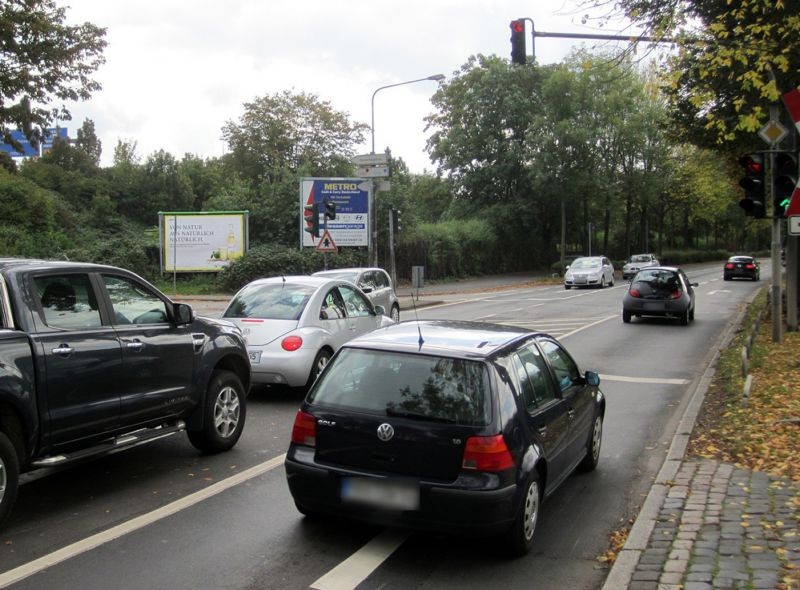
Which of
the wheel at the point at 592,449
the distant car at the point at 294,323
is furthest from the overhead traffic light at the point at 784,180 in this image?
the wheel at the point at 592,449

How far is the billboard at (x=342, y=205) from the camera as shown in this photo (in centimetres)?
3488

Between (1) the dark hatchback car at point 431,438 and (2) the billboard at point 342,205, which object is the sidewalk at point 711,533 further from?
(2) the billboard at point 342,205

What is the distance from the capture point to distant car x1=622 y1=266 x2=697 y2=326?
1919 centimetres

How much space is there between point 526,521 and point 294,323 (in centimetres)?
529

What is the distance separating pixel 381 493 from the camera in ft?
14.7

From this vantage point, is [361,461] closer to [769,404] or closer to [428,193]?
[769,404]

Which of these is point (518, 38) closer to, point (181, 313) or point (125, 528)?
point (181, 313)

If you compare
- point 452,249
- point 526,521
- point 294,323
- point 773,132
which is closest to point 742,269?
point 452,249

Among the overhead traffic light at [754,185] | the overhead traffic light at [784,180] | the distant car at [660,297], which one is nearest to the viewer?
the overhead traffic light at [784,180]

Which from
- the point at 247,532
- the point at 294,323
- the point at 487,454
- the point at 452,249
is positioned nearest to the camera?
the point at 487,454

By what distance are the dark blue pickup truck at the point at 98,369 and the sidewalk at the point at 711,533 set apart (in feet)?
12.0

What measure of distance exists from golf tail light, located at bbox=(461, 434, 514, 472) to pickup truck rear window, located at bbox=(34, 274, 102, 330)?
9.77 feet

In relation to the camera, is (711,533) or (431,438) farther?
(711,533)

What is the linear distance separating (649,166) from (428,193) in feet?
58.8
